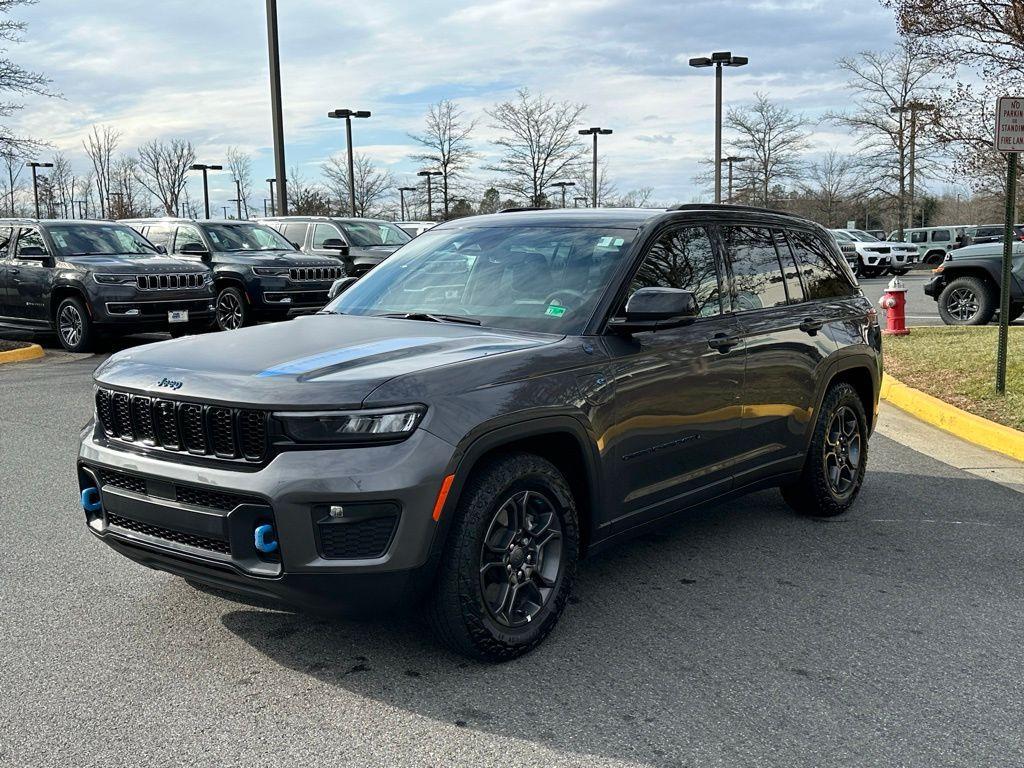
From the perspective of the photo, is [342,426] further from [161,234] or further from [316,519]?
[161,234]

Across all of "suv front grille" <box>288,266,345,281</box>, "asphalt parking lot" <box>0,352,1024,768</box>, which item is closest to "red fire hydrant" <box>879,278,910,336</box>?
"suv front grille" <box>288,266,345,281</box>

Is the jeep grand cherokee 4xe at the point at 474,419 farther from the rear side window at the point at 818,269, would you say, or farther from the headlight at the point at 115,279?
the headlight at the point at 115,279

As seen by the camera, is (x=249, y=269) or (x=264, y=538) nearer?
(x=264, y=538)

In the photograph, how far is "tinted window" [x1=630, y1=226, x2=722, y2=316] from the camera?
187 inches

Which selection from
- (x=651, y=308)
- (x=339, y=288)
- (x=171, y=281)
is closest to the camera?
(x=651, y=308)

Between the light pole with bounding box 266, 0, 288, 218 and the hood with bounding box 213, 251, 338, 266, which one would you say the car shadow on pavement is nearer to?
the hood with bounding box 213, 251, 338, 266

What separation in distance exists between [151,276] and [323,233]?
539 cm

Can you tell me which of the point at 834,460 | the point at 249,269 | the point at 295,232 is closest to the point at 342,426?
the point at 834,460

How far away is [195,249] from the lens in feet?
55.1

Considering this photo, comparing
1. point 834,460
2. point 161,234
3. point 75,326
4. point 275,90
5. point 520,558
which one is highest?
point 275,90

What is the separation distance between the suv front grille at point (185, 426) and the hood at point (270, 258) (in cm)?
1253

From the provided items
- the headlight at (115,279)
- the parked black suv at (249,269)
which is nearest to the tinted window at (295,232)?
the parked black suv at (249,269)

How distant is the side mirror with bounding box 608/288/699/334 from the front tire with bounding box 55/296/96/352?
11.2m

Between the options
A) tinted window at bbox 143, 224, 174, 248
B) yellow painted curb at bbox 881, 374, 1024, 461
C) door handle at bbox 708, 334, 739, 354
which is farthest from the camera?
tinted window at bbox 143, 224, 174, 248
